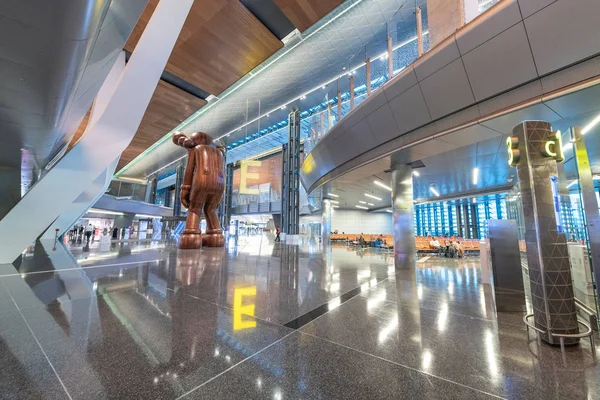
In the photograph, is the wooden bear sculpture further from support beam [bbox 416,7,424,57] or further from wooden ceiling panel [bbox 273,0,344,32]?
support beam [bbox 416,7,424,57]

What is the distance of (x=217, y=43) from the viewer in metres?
8.98

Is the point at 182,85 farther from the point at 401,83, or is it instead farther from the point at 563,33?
the point at 563,33

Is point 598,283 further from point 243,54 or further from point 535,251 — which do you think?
point 243,54

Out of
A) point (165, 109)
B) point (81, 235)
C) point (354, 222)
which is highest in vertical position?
point (165, 109)

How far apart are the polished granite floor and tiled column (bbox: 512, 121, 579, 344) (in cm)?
29

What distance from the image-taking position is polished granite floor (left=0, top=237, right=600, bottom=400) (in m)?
1.57

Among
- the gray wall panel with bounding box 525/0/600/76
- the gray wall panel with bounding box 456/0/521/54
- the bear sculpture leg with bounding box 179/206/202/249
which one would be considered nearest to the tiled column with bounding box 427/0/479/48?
the gray wall panel with bounding box 456/0/521/54

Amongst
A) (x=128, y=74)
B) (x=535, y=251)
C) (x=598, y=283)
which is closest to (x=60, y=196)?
(x=128, y=74)

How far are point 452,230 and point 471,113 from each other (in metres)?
27.8

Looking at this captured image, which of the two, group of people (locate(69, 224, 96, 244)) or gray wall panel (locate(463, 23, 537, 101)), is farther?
group of people (locate(69, 224, 96, 244))

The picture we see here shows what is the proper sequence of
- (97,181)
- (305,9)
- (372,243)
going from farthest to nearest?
1. (372,243)
2. (97,181)
3. (305,9)

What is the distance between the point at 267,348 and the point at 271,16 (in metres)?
10.2

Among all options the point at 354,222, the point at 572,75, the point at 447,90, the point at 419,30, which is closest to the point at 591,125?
the point at 572,75

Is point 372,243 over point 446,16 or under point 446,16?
under
